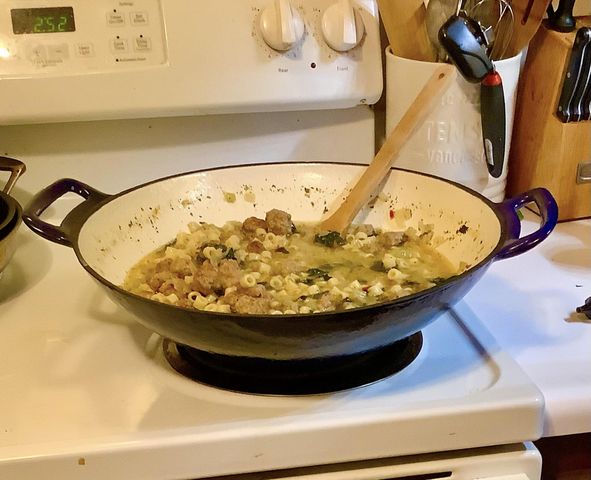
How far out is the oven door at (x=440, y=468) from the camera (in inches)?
23.9

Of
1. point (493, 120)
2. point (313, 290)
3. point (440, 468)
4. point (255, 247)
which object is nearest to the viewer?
point (440, 468)

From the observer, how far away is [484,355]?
26.9 inches

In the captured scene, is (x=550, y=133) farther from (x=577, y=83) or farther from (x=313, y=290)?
(x=313, y=290)

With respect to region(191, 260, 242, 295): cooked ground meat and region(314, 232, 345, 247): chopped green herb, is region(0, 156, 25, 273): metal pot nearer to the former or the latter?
region(191, 260, 242, 295): cooked ground meat

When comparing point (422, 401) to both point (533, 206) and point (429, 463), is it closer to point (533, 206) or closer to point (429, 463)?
point (429, 463)

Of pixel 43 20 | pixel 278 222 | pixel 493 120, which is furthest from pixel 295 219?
pixel 43 20

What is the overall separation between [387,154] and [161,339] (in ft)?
1.08

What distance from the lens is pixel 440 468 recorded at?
2.00 ft

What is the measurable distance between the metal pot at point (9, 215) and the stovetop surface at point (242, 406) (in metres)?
0.12

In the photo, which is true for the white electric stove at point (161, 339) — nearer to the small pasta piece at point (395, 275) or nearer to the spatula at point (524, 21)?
the small pasta piece at point (395, 275)

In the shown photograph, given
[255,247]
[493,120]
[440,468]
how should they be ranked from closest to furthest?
[440,468]
[255,247]
[493,120]

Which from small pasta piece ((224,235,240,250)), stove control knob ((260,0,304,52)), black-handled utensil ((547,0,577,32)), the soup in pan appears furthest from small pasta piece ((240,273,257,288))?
black-handled utensil ((547,0,577,32))

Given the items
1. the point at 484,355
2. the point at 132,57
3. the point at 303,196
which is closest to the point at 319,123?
the point at 303,196

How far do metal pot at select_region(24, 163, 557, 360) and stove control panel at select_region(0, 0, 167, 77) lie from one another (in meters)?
0.17
